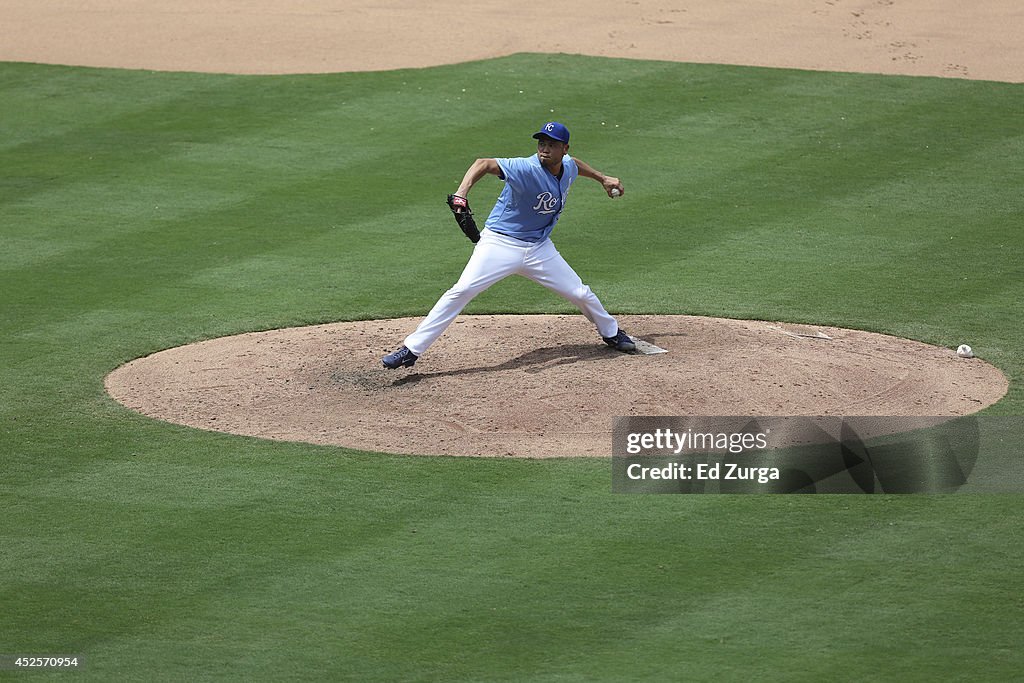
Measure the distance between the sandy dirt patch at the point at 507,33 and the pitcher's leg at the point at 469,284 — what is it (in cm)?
1078

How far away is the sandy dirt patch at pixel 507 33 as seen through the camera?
75.8 feet

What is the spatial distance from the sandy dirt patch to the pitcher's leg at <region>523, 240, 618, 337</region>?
419 inches

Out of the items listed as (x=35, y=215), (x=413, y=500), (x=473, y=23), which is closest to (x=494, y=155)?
(x=35, y=215)

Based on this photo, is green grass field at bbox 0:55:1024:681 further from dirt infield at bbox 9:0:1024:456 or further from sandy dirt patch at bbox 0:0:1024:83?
sandy dirt patch at bbox 0:0:1024:83

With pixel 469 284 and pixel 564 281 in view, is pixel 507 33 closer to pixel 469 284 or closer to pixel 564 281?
pixel 564 281

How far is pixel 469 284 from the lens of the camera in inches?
492

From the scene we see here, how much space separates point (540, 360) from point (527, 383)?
56cm

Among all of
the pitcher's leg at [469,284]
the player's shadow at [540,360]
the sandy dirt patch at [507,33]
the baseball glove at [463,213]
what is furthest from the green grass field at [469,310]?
the baseball glove at [463,213]

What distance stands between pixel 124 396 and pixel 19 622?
3886mm

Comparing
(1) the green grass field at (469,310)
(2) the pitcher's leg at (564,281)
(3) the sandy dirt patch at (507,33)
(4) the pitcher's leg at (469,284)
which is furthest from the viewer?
(3) the sandy dirt patch at (507,33)

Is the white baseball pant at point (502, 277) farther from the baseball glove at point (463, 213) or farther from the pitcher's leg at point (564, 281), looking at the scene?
the baseball glove at point (463, 213)

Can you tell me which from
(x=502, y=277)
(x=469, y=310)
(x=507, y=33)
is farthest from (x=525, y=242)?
(x=507, y=33)

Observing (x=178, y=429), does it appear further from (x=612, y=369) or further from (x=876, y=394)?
(x=876, y=394)

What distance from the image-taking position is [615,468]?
10.8m
